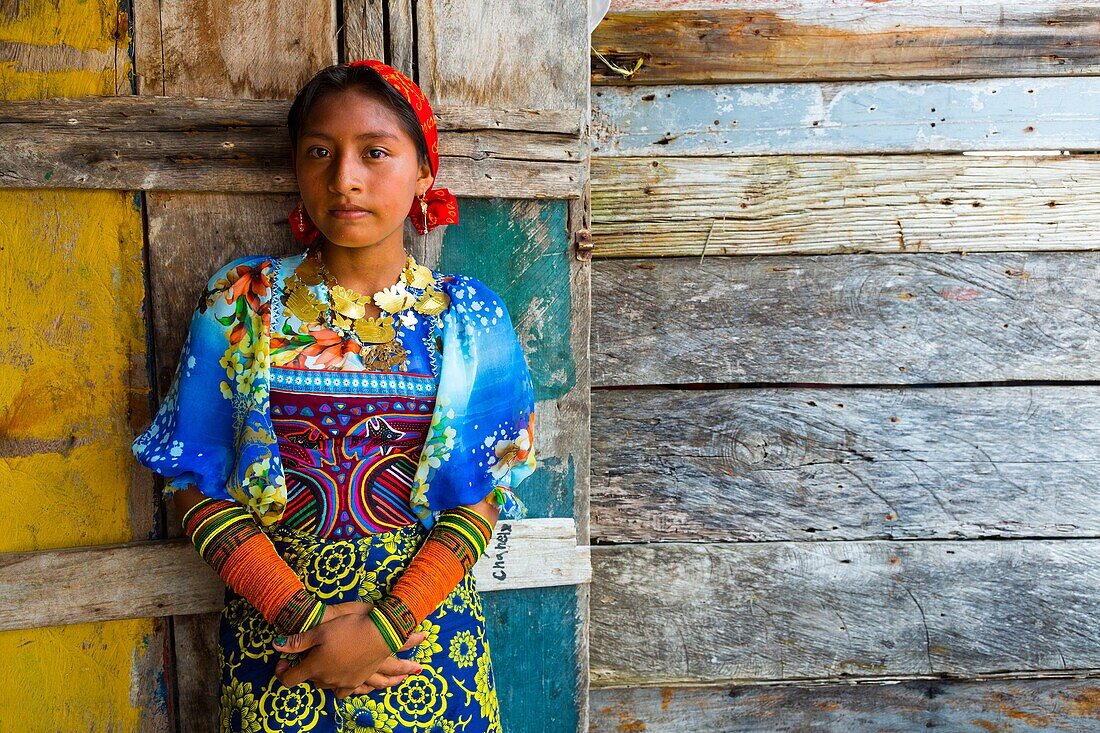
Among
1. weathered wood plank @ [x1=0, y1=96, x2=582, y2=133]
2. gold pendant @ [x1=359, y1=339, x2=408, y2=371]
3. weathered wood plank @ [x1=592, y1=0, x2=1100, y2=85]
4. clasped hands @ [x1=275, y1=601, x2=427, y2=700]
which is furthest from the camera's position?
weathered wood plank @ [x1=592, y1=0, x2=1100, y2=85]

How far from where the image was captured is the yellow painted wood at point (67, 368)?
1.44 metres

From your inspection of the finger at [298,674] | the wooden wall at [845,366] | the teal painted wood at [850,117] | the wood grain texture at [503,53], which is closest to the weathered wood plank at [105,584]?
the finger at [298,674]

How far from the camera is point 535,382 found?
1607 mm

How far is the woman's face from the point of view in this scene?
1.26 metres

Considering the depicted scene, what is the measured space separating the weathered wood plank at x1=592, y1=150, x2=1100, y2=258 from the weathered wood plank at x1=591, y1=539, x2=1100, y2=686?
711 mm

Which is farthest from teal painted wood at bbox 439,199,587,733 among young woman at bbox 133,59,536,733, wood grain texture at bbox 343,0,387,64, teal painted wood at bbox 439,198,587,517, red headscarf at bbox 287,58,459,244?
wood grain texture at bbox 343,0,387,64

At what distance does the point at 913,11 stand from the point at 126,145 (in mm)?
1647

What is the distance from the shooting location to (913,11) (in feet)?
5.89

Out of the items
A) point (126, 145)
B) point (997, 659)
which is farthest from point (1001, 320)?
point (126, 145)

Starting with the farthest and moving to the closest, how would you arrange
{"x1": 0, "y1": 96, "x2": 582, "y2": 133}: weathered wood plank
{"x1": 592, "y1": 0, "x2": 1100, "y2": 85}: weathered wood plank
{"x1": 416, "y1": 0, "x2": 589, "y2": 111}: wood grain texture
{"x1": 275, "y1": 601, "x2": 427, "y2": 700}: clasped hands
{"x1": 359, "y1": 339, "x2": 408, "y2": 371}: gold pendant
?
{"x1": 592, "y1": 0, "x2": 1100, "y2": 85}: weathered wood plank → {"x1": 416, "y1": 0, "x2": 589, "y2": 111}: wood grain texture → {"x1": 0, "y1": 96, "x2": 582, "y2": 133}: weathered wood plank → {"x1": 359, "y1": 339, "x2": 408, "y2": 371}: gold pendant → {"x1": 275, "y1": 601, "x2": 427, "y2": 700}: clasped hands

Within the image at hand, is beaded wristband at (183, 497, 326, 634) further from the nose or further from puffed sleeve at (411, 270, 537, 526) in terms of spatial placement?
the nose

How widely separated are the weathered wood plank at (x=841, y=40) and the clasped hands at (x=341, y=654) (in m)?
1.23

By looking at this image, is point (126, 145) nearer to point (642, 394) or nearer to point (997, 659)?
point (642, 394)

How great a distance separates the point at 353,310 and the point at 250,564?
1.39 ft
